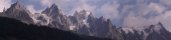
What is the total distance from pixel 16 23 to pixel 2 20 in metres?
5.78

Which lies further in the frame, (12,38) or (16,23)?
(16,23)

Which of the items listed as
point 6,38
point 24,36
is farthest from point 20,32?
point 6,38

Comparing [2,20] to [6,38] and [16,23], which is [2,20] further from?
[6,38]

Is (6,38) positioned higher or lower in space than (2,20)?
lower

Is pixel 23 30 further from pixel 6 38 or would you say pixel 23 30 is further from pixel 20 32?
pixel 6 38

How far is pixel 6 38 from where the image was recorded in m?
177

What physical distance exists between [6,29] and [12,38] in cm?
672

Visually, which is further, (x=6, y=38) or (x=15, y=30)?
(x=15, y=30)

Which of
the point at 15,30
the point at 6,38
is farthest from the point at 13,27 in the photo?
the point at 6,38

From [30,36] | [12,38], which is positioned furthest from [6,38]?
[30,36]

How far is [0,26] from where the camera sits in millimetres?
188750

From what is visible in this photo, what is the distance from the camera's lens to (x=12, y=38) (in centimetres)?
18150

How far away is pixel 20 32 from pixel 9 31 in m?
5.65

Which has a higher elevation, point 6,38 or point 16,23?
point 16,23
